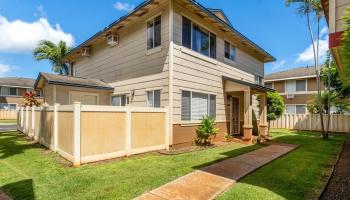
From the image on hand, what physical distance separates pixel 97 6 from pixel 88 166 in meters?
15.4

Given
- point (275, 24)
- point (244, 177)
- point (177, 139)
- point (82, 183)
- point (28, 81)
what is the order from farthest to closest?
point (28, 81) < point (275, 24) < point (177, 139) < point (244, 177) < point (82, 183)

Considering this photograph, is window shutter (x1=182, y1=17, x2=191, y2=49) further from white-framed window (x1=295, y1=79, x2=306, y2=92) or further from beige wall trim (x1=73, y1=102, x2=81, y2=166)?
white-framed window (x1=295, y1=79, x2=306, y2=92)

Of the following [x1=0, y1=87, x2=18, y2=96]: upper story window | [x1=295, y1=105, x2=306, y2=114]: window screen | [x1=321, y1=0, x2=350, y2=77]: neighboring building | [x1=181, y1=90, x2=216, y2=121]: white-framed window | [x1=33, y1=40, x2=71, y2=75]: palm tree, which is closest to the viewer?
[x1=321, y1=0, x2=350, y2=77]: neighboring building

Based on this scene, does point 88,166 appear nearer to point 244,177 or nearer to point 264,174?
point 244,177

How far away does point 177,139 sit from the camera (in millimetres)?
9945

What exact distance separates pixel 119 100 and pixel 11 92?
38.6m

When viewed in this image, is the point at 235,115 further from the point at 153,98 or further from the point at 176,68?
the point at 176,68

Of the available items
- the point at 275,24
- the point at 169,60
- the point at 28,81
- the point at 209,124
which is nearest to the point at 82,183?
the point at 169,60

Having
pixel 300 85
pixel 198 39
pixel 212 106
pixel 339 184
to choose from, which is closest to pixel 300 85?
pixel 300 85

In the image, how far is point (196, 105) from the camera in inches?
436

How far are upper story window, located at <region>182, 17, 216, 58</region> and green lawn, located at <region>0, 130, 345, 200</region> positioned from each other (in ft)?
17.9

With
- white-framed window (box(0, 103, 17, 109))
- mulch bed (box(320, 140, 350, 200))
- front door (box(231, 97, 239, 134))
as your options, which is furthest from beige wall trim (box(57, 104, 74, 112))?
white-framed window (box(0, 103, 17, 109))

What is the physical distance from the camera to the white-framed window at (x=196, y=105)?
10.3m

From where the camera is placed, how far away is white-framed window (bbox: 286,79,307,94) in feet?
90.6
